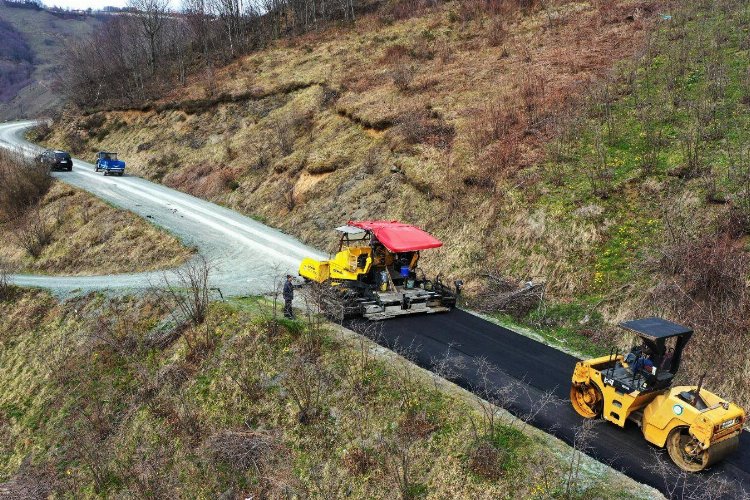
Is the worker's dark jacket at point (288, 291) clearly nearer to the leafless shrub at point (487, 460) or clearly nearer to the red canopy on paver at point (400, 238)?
the red canopy on paver at point (400, 238)

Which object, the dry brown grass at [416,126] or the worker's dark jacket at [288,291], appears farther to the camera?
the dry brown grass at [416,126]

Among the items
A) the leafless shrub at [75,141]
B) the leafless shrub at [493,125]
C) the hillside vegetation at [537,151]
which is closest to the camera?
the hillside vegetation at [537,151]

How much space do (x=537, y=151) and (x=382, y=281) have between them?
1093cm

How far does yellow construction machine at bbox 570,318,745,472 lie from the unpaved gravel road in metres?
12.5

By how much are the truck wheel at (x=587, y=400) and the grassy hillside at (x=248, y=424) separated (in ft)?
4.50

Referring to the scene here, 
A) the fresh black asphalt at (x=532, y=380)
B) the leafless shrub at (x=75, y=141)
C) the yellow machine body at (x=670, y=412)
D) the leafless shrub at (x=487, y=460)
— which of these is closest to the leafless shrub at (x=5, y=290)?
the fresh black asphalt at (x=532, y=380)

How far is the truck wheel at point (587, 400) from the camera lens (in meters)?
11.4

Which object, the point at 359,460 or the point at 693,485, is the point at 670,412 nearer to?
the point at 693,485

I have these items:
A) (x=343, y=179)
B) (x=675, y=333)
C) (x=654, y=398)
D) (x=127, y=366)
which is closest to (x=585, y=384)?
(x=654, y=398)

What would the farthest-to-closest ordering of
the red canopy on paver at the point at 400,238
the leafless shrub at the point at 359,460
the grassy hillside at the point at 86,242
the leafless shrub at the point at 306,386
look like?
the grassy hillside at the point at 86,242 → the red canopy on paver at the point at 400,238 → the leafless shrub at the point at 306,386 → the leafless shrub at the point at 359,460

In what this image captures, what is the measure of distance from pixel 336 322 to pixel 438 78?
22273 millimetres

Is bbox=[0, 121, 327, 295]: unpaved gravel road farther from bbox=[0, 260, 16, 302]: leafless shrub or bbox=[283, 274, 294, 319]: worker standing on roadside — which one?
bbox=[283, 274, 294, 319]: worker standing on roadside

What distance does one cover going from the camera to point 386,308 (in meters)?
16.5

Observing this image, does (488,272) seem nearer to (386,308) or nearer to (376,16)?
(386,308)
